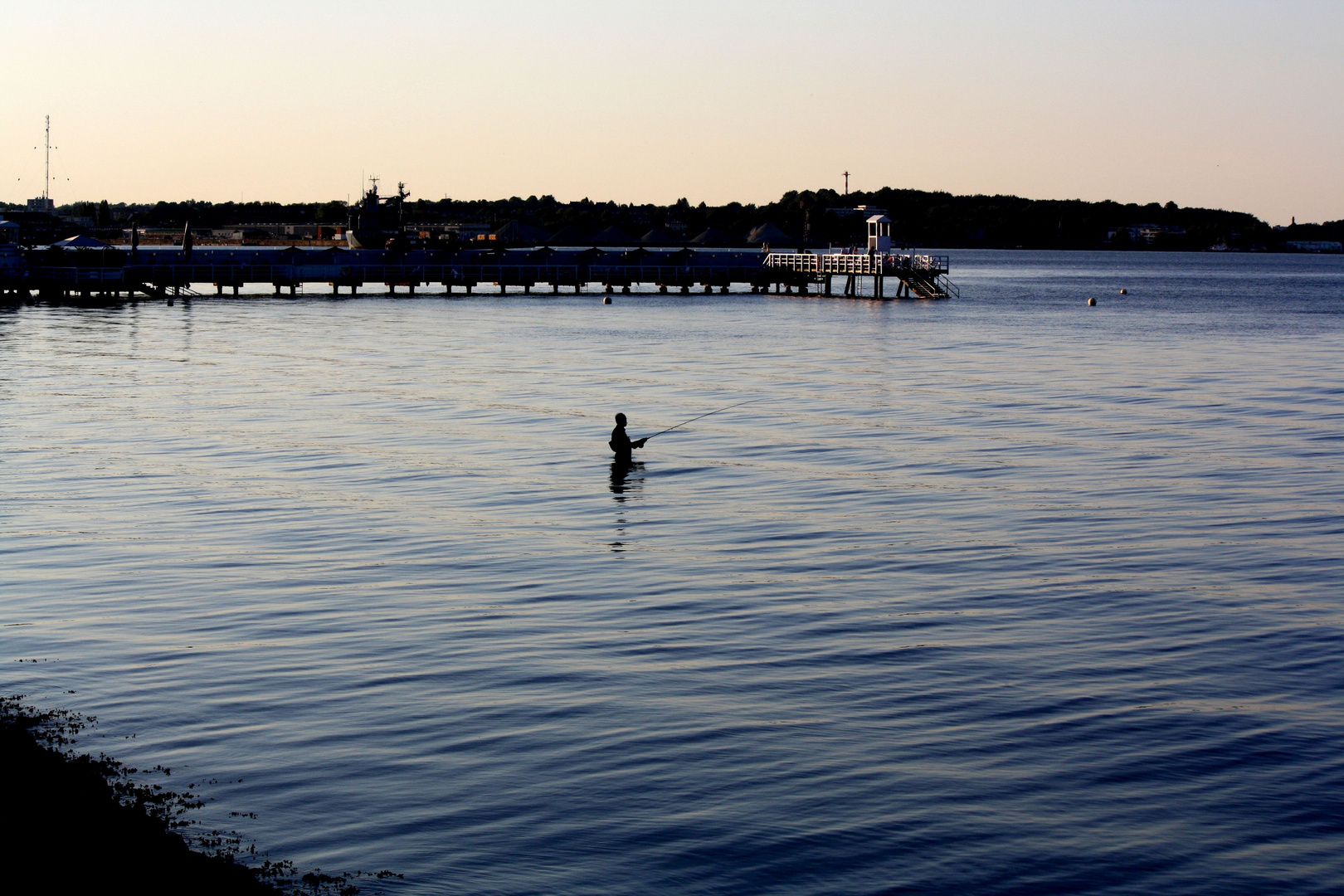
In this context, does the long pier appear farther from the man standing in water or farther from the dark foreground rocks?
the dark foreground rocks

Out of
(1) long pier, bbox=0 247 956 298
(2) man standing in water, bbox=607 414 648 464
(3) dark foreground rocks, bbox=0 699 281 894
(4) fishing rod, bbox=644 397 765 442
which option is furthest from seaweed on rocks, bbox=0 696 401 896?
(1) long pier, bbox=0 247 956 298

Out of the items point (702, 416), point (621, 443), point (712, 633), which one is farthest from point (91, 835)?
point (702, 416)

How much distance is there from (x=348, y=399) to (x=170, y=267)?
65980 millimetres

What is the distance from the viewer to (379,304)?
100125 mm

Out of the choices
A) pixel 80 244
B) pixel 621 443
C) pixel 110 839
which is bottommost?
pixel 110 839

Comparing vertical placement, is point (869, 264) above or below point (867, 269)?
above

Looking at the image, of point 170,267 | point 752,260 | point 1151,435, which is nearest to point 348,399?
point 1151,435

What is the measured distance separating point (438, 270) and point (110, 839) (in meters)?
107

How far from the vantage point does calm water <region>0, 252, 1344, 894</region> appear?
11672 millimetres

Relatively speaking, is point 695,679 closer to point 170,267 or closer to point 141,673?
point 141,673

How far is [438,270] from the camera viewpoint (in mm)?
114562

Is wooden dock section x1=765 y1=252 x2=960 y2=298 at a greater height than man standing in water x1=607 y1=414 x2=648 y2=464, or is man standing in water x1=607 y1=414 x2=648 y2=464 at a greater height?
wooden dock section x1=765 y1=252 x2=960 y2=298

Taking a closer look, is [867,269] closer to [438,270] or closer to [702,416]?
[438,270]

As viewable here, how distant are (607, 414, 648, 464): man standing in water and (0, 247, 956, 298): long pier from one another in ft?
234
